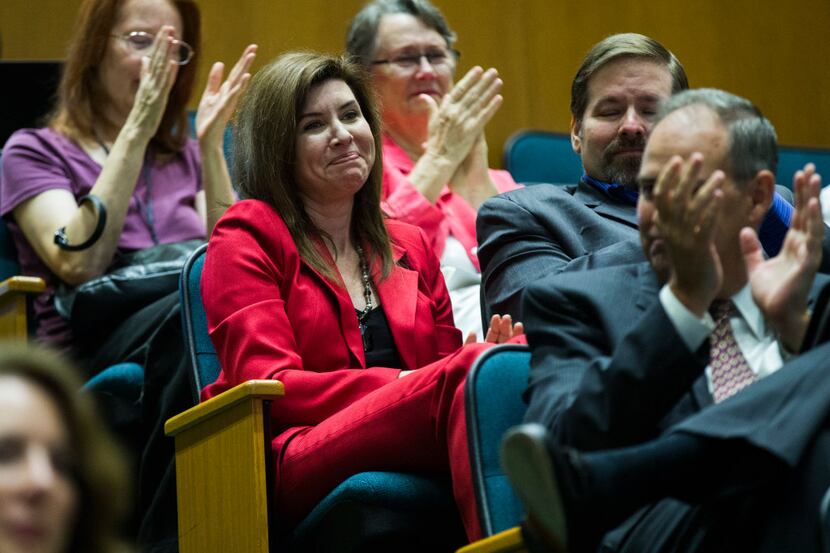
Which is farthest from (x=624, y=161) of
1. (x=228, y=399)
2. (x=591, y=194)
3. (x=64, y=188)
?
(x=64, y=188)

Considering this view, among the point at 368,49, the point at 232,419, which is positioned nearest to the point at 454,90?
the point at 368,49

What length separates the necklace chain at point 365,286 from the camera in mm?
1897

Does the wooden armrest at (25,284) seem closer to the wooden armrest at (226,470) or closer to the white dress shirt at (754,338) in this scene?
the wooden armrest at (226,470)

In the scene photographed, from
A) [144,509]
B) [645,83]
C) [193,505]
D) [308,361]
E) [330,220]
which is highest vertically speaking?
[645,83]

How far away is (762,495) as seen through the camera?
1.16 m

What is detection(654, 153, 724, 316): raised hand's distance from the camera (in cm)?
122

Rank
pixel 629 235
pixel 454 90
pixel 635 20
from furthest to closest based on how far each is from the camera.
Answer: pixel 635 20, pixel 454 90, pixel 629 235

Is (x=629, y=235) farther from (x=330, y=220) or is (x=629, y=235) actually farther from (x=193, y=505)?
(x=193, y=505)

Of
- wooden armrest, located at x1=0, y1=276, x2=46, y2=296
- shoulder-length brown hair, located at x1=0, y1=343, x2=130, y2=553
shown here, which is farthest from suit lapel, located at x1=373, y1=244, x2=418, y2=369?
shoulder-length brown hair, located at x1=0, y1=343, x2=130, y2=553

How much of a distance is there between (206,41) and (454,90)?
2.28ft

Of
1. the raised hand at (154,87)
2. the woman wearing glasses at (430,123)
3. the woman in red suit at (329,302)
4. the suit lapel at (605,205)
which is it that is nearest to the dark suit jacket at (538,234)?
the suit lapel at (605,205)

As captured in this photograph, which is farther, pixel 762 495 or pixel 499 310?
pixel 499 310

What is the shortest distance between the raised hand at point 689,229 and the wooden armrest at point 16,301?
107 cm

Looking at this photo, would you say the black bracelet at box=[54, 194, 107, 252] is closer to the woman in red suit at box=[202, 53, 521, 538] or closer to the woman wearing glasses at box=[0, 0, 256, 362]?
the woman wearing glasses at box=[0, 0, 256, 362]
